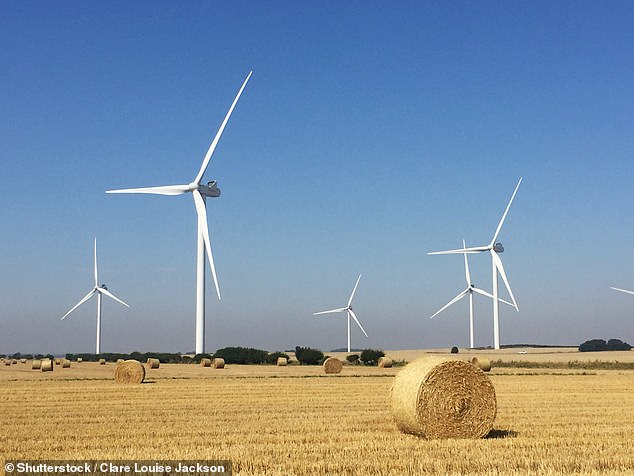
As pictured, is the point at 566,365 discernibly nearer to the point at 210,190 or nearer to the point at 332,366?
the point at 332,366

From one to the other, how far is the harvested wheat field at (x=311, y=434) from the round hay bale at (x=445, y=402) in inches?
18.4

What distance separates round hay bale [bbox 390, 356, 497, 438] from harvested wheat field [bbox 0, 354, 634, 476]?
47cm

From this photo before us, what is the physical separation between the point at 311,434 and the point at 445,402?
3.22 meters

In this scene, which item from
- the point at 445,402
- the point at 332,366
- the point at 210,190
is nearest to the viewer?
the point at 445,402

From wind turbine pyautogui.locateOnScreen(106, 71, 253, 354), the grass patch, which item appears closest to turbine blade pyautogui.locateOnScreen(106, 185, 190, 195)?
wind turbine pyautogui.locateOnScreen(106, 71, 253, 354)

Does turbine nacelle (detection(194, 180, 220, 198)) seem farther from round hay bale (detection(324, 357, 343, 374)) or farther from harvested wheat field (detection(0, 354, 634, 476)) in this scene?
harvested wheat field (detection(0, 354, 634, 476))

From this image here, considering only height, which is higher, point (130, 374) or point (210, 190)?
point (210, 190)

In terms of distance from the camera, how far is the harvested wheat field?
14.2 metres

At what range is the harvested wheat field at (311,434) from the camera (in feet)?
46.4

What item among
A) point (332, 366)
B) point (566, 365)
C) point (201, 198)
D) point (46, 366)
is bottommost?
point (566, 365)

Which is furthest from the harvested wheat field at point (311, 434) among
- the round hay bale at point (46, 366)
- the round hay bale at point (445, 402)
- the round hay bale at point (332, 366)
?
the round hay bale at point (46, 366)

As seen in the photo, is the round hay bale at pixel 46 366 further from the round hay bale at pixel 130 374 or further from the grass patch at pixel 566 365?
the grass patch at pixel 566 365

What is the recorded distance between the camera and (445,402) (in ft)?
62.1

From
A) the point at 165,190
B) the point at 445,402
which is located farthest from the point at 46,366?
the point at 445,402
